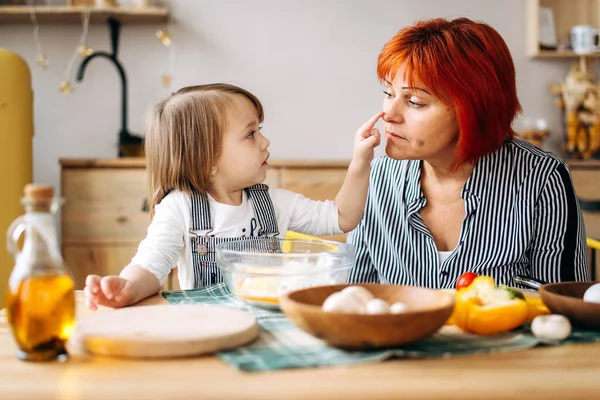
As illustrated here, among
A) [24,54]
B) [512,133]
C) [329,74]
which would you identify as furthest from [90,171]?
[512,133]

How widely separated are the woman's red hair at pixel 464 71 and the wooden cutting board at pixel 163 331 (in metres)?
0.87

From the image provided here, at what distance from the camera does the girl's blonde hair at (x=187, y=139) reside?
5.42 feet

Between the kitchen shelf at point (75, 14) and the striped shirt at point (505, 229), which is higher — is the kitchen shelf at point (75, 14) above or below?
above

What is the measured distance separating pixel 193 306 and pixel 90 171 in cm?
239

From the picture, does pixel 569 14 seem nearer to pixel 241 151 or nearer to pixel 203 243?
pixel 241 151

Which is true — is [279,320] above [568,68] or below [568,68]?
below

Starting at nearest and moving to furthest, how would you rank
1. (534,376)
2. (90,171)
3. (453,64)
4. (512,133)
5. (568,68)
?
1. (534,376)
2. (453,64)
3. (512,133)
4. (90,171)
5. (568,68)

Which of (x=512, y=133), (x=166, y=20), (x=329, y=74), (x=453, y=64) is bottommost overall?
(x=512, y=133)

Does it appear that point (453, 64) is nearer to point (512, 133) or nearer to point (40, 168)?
point (512, 133)

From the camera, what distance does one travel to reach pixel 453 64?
163 centimetres

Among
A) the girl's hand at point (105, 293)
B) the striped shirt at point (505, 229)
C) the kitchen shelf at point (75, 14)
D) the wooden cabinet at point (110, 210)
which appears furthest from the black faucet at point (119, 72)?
the girl's hand at point (105, 293)

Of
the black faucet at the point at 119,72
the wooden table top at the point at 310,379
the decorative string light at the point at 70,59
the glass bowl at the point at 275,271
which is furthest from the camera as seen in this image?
the decorative string light at the point at 70,59

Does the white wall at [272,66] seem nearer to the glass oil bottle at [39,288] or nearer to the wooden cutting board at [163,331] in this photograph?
the wooden cutting board at [163,331]

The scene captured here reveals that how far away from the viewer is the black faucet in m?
3.45
